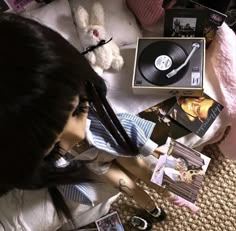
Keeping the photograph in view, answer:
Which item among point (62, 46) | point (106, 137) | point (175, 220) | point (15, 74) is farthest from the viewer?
point (175, 220)

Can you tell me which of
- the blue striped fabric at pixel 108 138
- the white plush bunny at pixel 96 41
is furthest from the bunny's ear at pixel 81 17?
the blue striped fabric at pixel 108 138

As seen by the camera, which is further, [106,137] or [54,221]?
[54,221]

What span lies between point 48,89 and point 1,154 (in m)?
0.15

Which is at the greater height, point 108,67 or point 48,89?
point 48,89

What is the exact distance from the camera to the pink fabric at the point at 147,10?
130 cm

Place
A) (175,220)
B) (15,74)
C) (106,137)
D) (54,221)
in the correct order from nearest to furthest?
(15,74), (106,137), (54,221), (175,220)

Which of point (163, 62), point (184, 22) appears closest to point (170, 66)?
point (163, 62)

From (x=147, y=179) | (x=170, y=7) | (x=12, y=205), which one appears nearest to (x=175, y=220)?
(x=147, y=179)

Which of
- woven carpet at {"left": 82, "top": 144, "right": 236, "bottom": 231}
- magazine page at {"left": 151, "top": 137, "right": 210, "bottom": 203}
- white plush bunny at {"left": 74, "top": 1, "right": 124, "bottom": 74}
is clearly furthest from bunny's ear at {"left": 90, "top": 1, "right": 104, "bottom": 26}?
woven carpet at {"left": 82, "top": 144, "right": 236, "bottom": 231}

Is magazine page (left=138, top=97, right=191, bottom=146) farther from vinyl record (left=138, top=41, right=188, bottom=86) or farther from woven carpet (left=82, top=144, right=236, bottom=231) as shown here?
woven carpet (left=82, top=144, right=236, bottom=231)

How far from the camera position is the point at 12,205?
1.23 m

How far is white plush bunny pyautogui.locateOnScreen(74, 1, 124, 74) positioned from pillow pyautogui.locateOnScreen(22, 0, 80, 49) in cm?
3

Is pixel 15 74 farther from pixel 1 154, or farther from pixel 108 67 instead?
pixel 108 67

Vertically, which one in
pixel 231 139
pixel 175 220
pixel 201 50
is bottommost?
pixel 175 220
